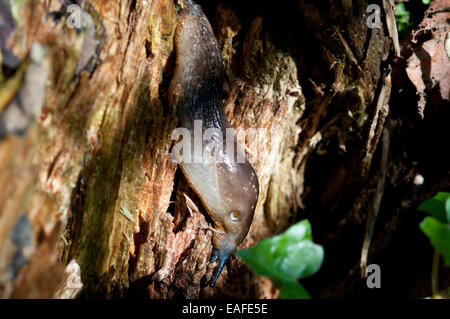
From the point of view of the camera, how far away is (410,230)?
2514 millimetres

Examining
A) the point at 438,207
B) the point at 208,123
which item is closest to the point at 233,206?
the point at 208,123

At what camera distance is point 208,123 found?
1.75 meters

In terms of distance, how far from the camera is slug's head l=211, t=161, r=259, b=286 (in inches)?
69.9

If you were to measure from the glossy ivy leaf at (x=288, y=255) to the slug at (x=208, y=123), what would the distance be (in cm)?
59

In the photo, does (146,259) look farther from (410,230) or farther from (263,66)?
(410,230)

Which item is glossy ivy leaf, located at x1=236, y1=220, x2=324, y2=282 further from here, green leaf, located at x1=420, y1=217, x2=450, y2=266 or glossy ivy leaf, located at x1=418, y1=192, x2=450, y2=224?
glossy ivy leaf, located at x1=418, y1=192, x2=450, y2=224

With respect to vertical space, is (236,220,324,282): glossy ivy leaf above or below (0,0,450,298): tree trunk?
below

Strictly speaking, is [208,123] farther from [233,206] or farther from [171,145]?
[233,206]

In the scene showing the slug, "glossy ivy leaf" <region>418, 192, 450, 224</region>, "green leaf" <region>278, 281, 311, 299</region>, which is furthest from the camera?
the slug

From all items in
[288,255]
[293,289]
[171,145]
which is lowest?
[293,289]

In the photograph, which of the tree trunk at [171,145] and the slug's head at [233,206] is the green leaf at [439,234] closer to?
the slug's head at [233,206]

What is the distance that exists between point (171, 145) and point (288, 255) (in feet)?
2.61

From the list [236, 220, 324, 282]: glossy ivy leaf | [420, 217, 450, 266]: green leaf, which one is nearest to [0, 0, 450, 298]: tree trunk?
[236, 220, 324, 282]: glossy ivy leaf

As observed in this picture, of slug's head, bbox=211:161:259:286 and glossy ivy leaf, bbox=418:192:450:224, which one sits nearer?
glossy ivy leaf, bbox=418:192:450:224
